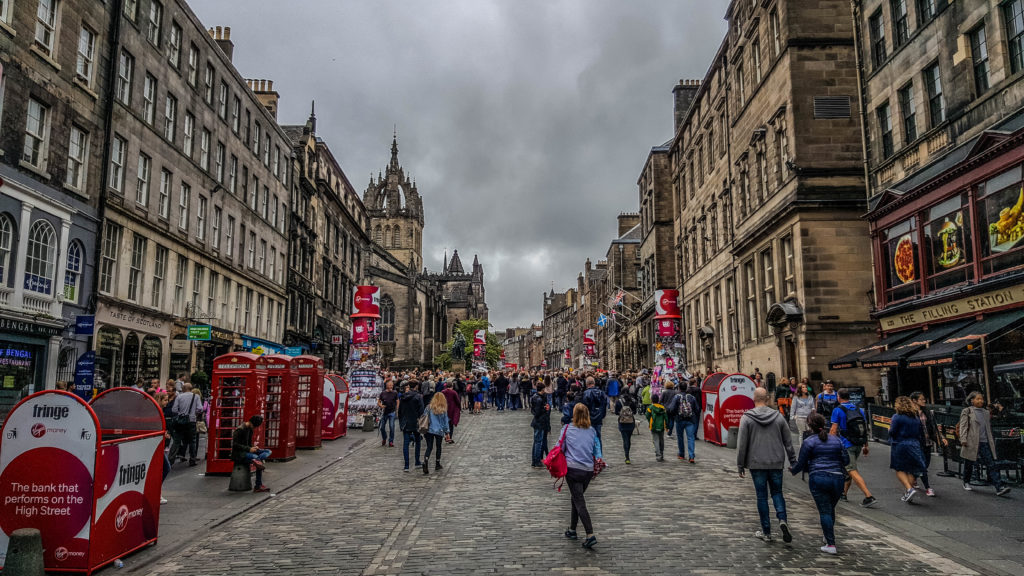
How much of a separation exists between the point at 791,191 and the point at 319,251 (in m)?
31.1

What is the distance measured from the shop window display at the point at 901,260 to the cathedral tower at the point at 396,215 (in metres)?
82.4

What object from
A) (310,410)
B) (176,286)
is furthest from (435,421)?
(176,286)

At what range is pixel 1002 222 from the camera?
1593 cm

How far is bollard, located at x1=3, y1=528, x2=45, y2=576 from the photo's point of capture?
21.1 feet

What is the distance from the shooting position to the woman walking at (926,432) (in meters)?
11.1

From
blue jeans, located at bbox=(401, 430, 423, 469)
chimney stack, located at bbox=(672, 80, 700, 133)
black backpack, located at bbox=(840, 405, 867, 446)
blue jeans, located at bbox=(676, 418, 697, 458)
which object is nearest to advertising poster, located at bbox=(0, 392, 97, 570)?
blue jeans, located at bbox=(401, 430, 423, 469)

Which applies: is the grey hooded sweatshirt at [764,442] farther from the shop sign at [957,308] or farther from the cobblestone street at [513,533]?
the shop sign at [957,308]

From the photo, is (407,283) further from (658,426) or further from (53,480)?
(53,480)

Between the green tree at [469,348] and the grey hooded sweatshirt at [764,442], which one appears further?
the green tree at [469,348]

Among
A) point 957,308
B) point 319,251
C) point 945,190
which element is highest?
point 319,251

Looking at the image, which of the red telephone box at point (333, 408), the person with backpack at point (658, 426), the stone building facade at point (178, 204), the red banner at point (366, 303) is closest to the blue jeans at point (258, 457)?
the person with backpack at point (658, 426)

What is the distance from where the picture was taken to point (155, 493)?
8406 mm

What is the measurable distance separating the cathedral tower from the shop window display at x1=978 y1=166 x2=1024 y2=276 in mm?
86958

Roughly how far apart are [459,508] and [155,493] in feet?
13.3
